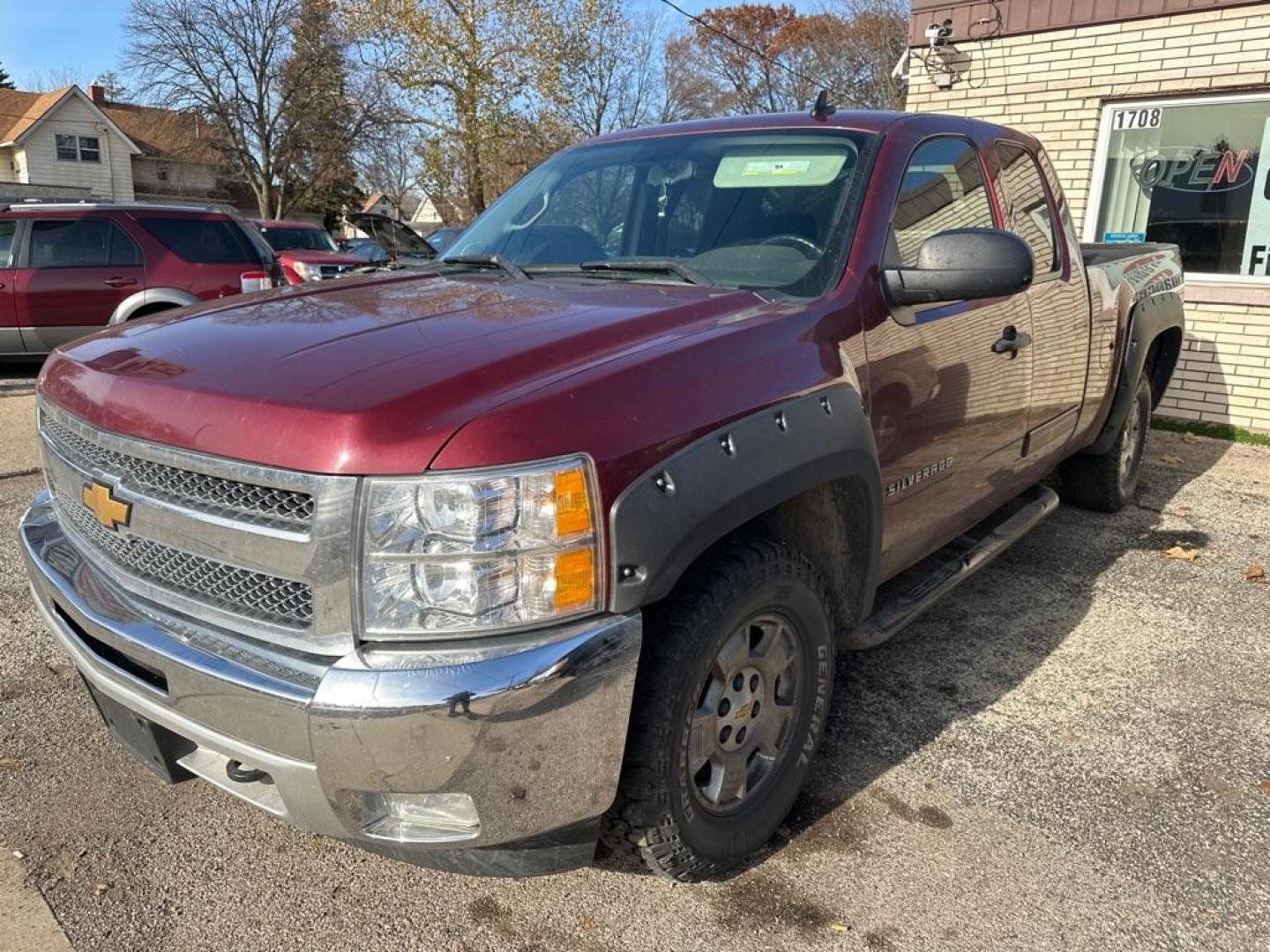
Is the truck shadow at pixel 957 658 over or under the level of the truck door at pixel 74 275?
under

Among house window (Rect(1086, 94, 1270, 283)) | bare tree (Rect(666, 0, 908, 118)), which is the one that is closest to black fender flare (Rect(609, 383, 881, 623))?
house window (Rect(1086, 94, 1270, 283))

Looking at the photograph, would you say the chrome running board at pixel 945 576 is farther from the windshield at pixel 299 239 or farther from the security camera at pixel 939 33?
the windshield at pixel 299 239

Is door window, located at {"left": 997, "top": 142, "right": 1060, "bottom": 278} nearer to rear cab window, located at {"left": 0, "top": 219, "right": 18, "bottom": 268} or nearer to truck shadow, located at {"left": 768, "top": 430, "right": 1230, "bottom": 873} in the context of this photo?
truck shadow, located at {"left": 768, "top": 430, "right": 1230, "bottom": 873}

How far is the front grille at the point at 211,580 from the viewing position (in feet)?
6.27

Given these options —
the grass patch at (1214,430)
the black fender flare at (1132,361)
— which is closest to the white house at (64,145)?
the grass patch at (1214,430)

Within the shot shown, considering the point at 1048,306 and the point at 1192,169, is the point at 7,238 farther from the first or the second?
the point at 1192,169

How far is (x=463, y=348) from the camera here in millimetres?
2105

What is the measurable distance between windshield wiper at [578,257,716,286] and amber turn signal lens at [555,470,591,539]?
1.11m

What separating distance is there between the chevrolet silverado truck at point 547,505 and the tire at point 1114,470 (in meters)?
2.33

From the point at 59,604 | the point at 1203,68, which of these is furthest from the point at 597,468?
the point at 1203,68

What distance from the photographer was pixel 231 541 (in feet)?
6.33

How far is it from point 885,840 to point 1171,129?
7277mm

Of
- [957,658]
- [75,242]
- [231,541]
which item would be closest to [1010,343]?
[957,658]

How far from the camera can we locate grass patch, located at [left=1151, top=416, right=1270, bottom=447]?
7.55 meters
